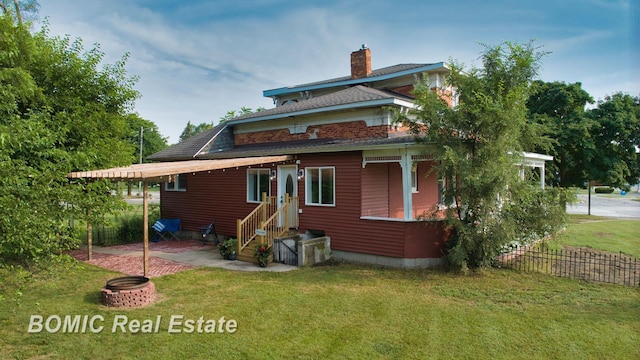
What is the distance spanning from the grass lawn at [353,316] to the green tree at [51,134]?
0.85 metres

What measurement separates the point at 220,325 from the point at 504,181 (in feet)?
22.1

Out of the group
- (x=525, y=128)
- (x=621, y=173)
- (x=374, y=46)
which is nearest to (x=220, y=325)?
(x=525, y=128)

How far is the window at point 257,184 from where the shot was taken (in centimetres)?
1387

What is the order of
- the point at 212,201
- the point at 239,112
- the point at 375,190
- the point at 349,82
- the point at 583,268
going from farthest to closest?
the point at 239,112 → the point at 349,82 → the point at 212,201 → the point at 375,190 → the point at 583,268

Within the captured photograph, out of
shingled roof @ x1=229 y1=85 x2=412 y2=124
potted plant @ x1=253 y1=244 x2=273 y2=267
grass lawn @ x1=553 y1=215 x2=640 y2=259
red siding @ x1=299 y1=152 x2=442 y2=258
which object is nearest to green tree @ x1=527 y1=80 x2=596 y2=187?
grass lawn @ x1=553 y1=215 x2=640 y2=259

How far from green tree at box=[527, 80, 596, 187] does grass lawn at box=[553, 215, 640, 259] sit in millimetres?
4555

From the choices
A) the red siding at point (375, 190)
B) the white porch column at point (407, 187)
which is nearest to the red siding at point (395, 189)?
the red siding at point (375, 190)

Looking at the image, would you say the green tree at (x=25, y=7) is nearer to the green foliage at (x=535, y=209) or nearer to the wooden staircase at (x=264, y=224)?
the wooden staircase at (x=264, y=224)

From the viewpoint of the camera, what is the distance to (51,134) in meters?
5.72

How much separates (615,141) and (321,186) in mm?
20260

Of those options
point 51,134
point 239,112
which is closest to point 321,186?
point 51,134

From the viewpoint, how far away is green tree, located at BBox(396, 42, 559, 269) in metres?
8.94

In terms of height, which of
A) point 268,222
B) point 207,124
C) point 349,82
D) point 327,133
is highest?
point 207,124

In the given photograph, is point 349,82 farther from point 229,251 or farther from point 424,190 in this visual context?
point 229,251
